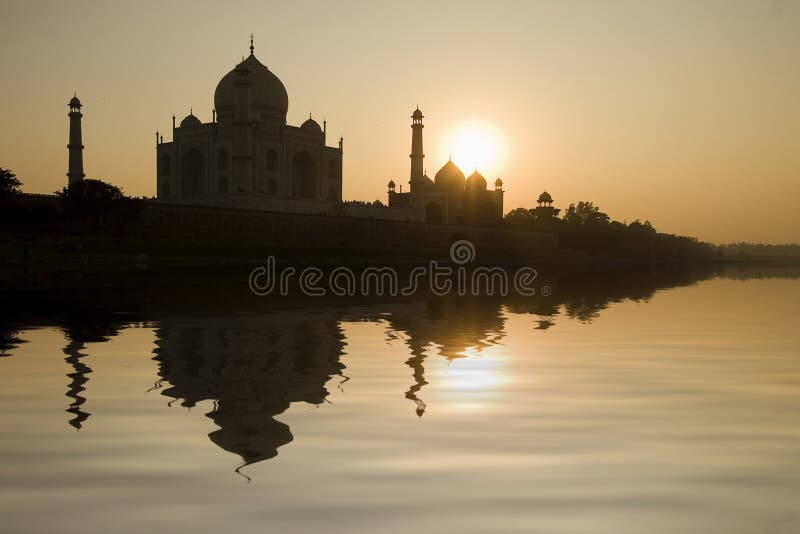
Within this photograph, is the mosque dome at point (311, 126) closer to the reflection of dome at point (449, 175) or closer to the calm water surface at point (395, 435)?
the reflection of dome at point (449, 175)

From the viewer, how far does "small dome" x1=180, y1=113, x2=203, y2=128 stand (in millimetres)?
58403

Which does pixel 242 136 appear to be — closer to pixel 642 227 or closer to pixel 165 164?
pixel 165 164

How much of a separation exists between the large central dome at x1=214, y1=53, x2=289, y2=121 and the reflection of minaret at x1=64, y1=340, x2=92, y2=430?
48151mm

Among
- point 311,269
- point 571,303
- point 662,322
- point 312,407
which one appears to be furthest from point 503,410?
point 311,269

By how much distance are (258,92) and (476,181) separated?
28948mm

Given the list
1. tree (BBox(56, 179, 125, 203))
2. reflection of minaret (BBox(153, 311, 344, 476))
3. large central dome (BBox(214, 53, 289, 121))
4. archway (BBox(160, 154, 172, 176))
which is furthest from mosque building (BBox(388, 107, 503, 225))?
reflection of minaret (BBox(153, 311, 344, 476))

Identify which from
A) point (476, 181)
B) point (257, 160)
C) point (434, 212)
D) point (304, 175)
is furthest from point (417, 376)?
point (476, 181)

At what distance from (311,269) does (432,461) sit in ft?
113

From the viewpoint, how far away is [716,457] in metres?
4.48

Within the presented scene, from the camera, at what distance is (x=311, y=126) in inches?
2371

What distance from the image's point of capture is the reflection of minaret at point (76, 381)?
5.47m

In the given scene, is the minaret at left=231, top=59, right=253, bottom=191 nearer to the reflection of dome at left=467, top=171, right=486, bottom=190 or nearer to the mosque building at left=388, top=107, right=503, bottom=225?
the mosque building at left=388, top=107, right=503, bottom=225

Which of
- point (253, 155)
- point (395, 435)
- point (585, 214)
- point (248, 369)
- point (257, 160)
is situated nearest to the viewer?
point (395, 435)

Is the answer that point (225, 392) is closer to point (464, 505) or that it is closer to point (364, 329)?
point (464, 505)
